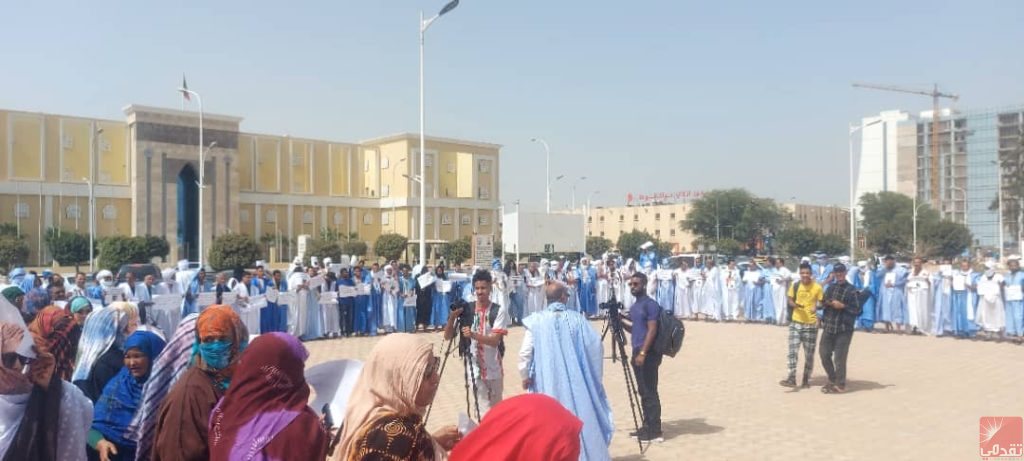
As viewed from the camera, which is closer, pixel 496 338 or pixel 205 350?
pixel 205 350

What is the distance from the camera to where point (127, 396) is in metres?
3.90

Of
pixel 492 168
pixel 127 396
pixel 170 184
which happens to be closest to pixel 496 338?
pixel 127 396

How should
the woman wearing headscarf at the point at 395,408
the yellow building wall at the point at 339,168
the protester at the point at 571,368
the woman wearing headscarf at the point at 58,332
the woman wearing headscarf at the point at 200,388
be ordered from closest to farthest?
the woman wearing headscarf at the point at 395,408
the woman wearing headscarf at the point at 200,388
the woman wearing headscarf at the point at 58,332
the protester at the point at 571,368
the yellow building wall at the point at 339,168

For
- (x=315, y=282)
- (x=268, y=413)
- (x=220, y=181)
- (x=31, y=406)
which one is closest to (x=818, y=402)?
(x=268, y=413)

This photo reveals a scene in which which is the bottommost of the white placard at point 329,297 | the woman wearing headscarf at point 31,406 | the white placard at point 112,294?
the white placard at point 329,297

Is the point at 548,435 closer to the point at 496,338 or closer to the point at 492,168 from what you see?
the point at 496,338

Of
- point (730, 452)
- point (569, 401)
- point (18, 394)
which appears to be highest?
point (18, 394)

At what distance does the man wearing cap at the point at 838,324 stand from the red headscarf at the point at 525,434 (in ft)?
26.7

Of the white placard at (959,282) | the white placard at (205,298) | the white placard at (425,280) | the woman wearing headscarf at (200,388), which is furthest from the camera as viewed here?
the white placard at (425,280)

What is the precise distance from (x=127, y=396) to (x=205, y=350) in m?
0.80

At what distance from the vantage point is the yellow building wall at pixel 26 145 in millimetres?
48000

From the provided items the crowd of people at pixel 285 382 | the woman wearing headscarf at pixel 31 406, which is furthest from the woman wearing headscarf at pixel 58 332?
the woman wearing headscarf at pixel 31 406

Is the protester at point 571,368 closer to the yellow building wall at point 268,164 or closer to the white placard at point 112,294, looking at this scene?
the white placard at point 112,294

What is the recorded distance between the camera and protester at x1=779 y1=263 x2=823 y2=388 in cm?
948
